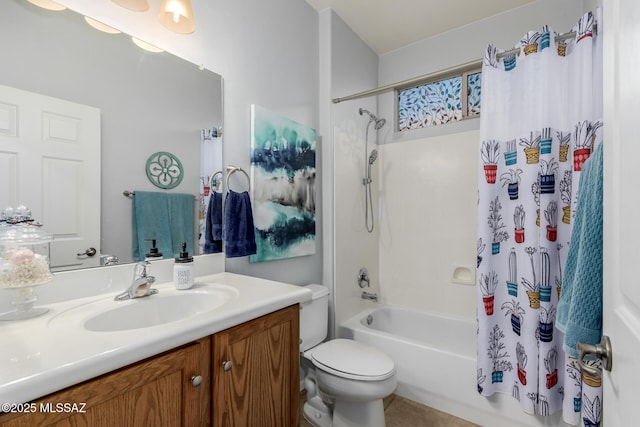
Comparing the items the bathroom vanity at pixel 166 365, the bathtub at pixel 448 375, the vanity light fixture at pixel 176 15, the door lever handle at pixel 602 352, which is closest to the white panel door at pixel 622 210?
the door lever handle at pixel 602 352

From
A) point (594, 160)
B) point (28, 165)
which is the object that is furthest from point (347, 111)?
point (28, 165)

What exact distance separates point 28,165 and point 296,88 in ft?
4.89

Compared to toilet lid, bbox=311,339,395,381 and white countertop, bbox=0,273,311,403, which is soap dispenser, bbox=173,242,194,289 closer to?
white countertop, bbox=0,273,311,403

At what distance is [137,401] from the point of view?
687 millimetres

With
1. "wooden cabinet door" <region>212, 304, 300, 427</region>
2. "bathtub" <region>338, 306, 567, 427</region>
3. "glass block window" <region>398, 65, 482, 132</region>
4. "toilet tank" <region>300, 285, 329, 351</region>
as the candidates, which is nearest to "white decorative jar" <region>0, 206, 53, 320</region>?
"wooden cabinet door" <region>212, 304, 300, 427</region>

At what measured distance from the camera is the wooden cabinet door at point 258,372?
0.87 m

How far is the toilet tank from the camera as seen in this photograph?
67.8 inches

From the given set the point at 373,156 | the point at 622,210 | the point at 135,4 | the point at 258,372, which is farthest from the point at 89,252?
the point at 373,156

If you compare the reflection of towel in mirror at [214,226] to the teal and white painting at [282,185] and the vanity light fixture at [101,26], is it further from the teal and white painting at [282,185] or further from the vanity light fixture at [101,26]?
the vanity light fixture at [101,26]

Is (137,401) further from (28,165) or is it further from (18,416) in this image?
(28,165)

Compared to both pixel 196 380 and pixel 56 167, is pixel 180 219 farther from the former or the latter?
pixel 196 380

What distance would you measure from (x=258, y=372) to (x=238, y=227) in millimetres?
745

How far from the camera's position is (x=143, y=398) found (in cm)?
70

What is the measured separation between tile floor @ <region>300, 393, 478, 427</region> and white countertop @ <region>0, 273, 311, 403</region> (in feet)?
4.22
